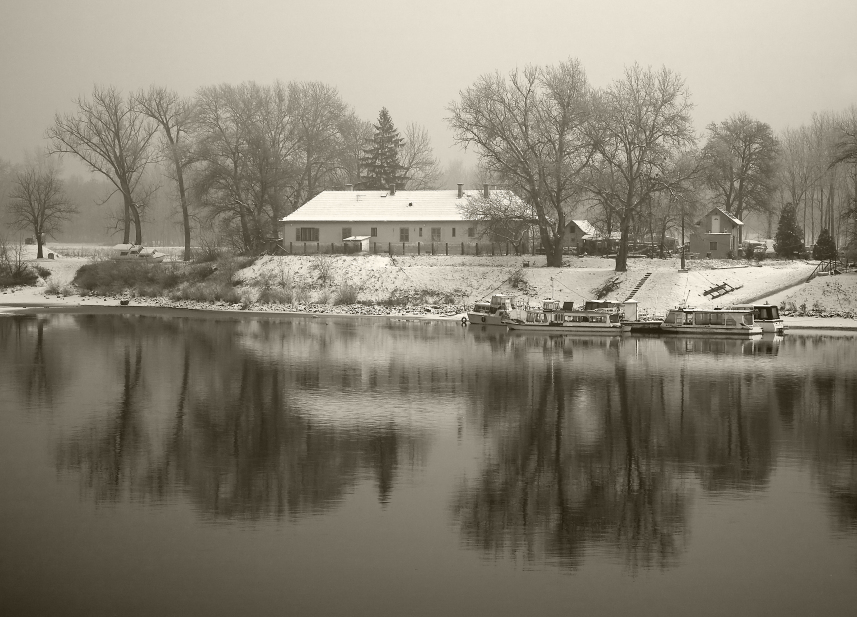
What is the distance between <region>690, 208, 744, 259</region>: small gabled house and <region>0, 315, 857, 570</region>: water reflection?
22.5m

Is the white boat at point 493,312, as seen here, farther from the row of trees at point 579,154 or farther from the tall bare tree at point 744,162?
the tall bare tree at point 744,162

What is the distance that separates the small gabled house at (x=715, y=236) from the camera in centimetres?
6344

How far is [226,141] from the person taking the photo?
2753 inches

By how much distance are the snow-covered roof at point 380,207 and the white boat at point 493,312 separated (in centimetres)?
1530

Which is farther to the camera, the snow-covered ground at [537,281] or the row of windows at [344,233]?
the row of windows at [344,233]

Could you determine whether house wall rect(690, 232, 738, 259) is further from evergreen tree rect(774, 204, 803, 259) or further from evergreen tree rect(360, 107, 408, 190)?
evergreen tree rect(360, 107, 408, 190)

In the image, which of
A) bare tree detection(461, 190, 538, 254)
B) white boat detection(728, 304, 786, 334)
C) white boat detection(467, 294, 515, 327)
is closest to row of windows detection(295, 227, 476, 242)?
bare tree detection(461, 190, 538, 254)

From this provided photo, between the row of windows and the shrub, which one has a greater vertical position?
the row of windows

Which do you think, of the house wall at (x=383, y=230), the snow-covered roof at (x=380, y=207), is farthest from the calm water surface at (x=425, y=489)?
the snow-covered roof at (x=380, y=207)

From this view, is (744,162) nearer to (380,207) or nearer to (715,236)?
(715,236)

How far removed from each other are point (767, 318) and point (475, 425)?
88.7 ft

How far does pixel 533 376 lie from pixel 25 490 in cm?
1840

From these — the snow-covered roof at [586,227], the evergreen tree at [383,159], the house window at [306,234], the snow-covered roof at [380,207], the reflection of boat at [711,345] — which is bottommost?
the reflection of boat at [711,345]

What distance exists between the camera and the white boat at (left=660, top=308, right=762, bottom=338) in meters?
45.0
